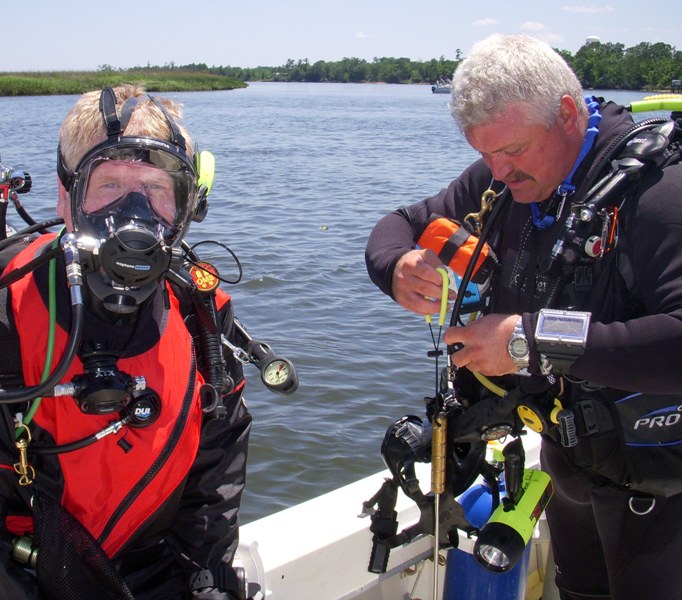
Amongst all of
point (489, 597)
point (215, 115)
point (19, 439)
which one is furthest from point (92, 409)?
point (215, 115)

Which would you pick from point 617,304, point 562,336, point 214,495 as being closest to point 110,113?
point 214,495

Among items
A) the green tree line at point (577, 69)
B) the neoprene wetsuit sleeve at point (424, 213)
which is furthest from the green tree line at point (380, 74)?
the neoprene wetsuit sleeve at point (424, 213)

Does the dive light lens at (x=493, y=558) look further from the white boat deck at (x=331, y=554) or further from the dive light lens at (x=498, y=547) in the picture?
the white boat deck at (x=331, y=554)

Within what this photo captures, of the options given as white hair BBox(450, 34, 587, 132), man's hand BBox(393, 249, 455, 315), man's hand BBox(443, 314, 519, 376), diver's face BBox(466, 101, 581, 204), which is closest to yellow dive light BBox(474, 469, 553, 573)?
man's hand BBox(443, 314, 519, 376)

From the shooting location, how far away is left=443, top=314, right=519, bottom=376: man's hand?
1.90m

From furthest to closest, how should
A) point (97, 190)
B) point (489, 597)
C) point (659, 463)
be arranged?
point (489, 597) → point (659, 463) → point (97, 190)

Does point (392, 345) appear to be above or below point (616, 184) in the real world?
below

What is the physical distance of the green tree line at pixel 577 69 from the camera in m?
62.0

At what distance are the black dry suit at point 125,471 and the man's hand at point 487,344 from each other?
23.3 inches

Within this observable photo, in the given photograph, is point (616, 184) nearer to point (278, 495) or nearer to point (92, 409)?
point (92, 409)

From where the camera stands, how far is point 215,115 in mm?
31969

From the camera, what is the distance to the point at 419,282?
2.20 meters

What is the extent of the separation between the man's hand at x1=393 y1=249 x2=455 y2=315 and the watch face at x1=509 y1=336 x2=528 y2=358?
1.09 feet

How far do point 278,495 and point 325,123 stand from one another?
25.4 meters
